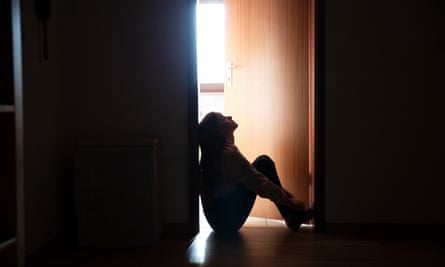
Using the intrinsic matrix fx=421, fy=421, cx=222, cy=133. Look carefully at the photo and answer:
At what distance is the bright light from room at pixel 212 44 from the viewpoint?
433 centimetres

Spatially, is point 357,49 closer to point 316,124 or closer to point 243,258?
point 316,124

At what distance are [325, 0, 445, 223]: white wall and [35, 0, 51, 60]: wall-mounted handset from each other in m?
1.54

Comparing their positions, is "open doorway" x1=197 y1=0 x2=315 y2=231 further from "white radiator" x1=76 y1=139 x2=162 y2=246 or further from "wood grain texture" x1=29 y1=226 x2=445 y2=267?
"white radiator" x1=76 y1=139 x2=162 y2=246

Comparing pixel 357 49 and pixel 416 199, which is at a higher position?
pixel 357 49

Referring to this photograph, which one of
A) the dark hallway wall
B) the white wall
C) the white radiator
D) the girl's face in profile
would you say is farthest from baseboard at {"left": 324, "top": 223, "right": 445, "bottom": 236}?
the white radiator

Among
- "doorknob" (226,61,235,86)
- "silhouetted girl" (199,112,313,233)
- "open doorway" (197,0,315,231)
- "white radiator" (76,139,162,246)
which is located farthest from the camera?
"doorknob" (226,61,235,86)

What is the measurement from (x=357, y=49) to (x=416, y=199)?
95 cm

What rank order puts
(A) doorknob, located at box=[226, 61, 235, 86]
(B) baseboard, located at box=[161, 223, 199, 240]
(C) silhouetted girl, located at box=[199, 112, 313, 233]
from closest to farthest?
(C) silhouetted girl, located at box=[199, 112, 313, 233], (B) baseboard, located at box=[161, 223, 199, 240], (A) doorknob, located at box=[226, 61, 235, 86]

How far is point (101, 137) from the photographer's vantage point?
2.53 m

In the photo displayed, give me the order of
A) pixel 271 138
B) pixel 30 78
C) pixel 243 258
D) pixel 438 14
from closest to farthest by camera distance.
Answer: pixel 30 78 → pixel 243 258 → pixel 438 14 → pixel 271 138

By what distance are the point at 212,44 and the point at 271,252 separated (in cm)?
279

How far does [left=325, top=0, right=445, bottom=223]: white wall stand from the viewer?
2.47 m

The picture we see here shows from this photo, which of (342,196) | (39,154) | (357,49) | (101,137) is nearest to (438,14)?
(357,49)

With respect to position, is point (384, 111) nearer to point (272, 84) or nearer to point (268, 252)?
point (272, 84)
